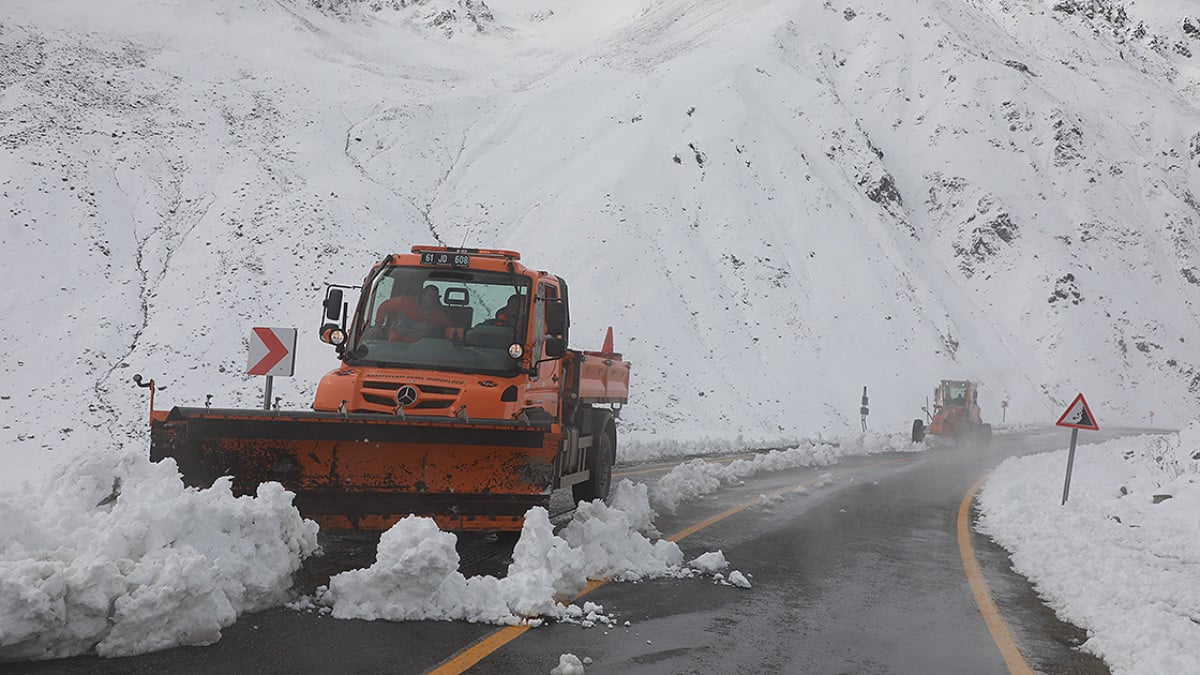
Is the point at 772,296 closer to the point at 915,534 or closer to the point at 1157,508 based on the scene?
the point at 1157,508

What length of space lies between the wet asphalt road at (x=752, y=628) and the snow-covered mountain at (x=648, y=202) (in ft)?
39.1

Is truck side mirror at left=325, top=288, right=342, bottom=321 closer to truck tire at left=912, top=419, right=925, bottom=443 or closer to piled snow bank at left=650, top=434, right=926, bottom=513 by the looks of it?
piled snow bank at left=650, top=434, right=926, bottom=513

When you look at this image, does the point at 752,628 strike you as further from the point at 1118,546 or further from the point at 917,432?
the point at 917,432

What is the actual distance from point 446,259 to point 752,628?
496 cm

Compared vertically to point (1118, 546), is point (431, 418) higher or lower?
higher

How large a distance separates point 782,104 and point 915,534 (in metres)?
52.6

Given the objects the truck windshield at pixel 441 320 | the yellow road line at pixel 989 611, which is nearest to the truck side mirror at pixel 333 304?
the truck windshield at pixel 441 320

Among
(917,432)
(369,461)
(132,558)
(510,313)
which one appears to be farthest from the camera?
(917,432)

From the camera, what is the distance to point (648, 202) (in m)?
47.1

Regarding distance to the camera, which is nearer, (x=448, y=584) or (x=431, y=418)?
(x=448, y=584)

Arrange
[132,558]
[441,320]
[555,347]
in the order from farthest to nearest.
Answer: [555,347] → [441,320] → [132,558]

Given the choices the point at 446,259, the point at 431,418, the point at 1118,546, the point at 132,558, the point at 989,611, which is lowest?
the point at 989,611

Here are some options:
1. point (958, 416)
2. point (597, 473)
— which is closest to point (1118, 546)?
point (597, 473)

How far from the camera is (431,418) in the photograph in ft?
24.9
